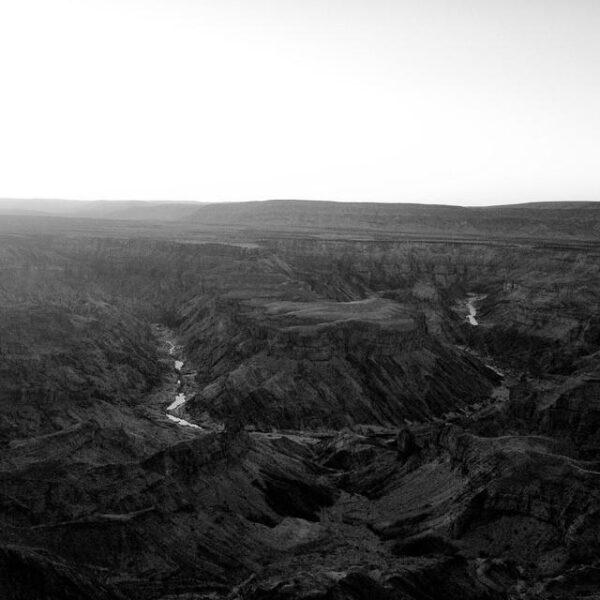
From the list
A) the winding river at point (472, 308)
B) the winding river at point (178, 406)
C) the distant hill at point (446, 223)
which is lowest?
the winding river at point (178, 406)

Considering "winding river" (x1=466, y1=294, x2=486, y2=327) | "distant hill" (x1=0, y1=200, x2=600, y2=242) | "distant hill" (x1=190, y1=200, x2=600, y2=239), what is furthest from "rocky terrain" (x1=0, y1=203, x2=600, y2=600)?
"distant hill" (x1=190, y1=200, x2=600, y2=239)

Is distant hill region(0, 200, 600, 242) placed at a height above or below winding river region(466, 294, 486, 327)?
above

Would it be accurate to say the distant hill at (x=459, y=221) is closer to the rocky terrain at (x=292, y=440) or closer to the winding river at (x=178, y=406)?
the rocky terrain at (x=292, y=440)

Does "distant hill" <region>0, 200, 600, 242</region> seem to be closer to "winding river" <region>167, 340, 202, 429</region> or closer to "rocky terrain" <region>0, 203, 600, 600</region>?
"rocky terrain" <region>0, 203, 600, 600</region>

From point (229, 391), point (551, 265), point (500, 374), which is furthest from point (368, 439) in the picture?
point (551, 265)

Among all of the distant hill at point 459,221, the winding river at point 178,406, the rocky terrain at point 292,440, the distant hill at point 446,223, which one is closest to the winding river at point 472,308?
the rocky terrain at point 292,440

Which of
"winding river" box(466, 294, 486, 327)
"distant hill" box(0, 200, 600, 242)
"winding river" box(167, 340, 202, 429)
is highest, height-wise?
"distant hill" box(0, 200, 600, 242)

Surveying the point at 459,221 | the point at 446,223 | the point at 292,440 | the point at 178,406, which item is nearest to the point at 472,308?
the point at 178,406

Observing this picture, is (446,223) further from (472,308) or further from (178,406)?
(178,406)

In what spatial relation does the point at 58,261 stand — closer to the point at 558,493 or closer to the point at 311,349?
the point at 311,349
